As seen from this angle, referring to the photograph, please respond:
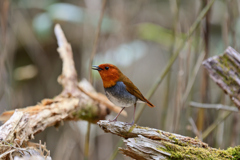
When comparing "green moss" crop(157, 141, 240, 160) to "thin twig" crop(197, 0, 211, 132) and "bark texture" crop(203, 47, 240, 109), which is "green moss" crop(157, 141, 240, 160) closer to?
"bark texture" crop(203, 47, 240, 109)

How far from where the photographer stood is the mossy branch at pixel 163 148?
1.64 meters

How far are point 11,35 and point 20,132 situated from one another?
12.4 ft

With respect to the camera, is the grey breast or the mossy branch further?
the grey breast

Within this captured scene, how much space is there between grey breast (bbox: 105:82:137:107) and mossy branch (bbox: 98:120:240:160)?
0.32 metres

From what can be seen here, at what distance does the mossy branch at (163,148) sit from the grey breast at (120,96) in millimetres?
319

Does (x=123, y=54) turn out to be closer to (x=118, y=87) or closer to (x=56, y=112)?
(x=118, y=87)

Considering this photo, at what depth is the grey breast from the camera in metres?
2.12

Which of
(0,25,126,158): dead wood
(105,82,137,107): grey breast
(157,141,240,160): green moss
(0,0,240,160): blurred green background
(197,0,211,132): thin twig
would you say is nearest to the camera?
(157,141,240,160): green moss

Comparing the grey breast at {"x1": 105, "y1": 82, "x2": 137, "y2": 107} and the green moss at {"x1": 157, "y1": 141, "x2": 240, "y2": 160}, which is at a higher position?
the grey breast at {"x1": 105, "y1": 82, "x2": 137, "y2": 107}

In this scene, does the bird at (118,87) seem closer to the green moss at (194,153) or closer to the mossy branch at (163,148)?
the mossy branch at (163,148)

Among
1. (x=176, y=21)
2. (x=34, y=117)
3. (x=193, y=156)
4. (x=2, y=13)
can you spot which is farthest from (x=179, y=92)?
(x=2, y=13)

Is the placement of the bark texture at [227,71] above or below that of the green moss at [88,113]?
above

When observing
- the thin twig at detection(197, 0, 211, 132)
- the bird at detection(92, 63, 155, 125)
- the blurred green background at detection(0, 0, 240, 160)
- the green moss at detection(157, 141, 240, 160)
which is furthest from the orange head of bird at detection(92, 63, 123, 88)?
the thin twig at detection(197, 0, 211, 132)

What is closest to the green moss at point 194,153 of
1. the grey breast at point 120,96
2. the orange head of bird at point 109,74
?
the grey breast at point 120,96
